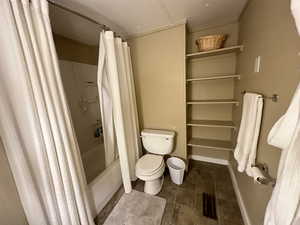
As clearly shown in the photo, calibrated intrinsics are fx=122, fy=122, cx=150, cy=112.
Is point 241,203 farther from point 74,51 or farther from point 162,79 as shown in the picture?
point 74,51

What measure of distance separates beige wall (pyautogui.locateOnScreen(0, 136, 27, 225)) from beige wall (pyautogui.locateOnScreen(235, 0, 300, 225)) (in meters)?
1.77

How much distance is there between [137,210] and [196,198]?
2.50 feet

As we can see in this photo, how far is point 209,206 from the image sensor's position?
146 centimetres

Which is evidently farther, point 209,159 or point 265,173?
point 209,159

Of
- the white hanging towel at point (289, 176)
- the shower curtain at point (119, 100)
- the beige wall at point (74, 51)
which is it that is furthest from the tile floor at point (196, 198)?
the beige wall at point (74, 51)

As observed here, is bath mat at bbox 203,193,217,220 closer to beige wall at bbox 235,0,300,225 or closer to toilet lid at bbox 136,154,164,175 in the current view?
beige wall at bbox 235,0,300,225

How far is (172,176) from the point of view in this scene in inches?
72.4

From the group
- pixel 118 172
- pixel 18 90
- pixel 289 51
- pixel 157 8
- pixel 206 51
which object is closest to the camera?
pixel 289 51

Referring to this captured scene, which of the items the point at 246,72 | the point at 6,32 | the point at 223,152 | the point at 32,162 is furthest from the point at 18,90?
the point at 223,152

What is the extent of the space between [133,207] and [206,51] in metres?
2.23

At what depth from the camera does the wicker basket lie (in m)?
1.58

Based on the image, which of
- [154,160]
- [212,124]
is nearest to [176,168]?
[154,160]

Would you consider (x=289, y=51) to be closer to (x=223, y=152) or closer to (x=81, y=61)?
(x=223, y=152)

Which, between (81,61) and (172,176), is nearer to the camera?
(172,176)
